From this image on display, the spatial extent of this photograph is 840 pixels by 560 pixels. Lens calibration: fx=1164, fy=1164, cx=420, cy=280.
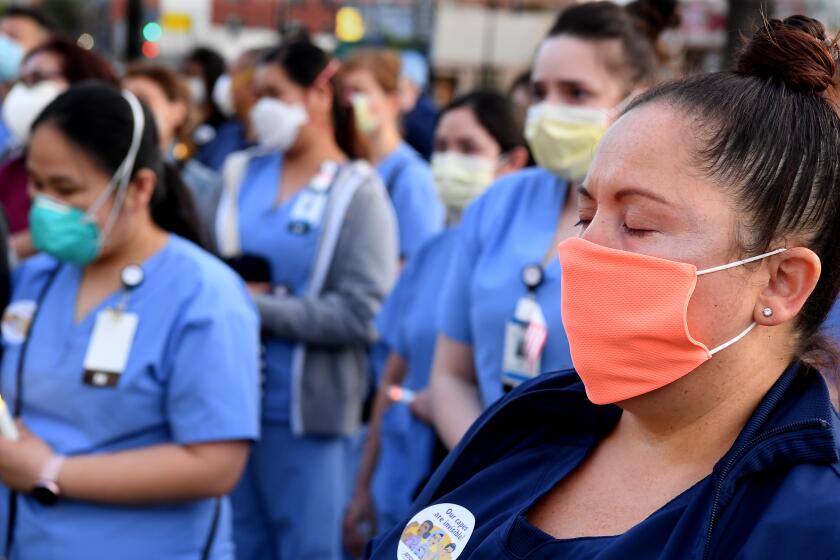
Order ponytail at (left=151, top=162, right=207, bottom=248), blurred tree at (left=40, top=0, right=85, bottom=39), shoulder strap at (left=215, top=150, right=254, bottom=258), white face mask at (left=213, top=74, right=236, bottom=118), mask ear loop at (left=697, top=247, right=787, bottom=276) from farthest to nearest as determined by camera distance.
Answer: blurred tree at (left=40, top=0, right=85, bottom=39), white face mask at (left=213, top=74, right=236, bottom=118), shoulder strap at (left=215, top=150, right=254, bottom=258), ponytail at (left=151, top=162, right=207, bottom=248), mask ear loop at (left=697, top=247, right=787, bottom=276)

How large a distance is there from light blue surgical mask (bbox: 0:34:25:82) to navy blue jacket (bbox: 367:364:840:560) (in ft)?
21.0

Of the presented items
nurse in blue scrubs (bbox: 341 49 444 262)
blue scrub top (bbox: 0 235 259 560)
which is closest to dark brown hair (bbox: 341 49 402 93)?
nurse in blue scrubs (bbox: 341 49 444 262)

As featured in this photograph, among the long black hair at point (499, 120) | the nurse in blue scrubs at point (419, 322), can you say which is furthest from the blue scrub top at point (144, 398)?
the long black hair at point (499, 120)

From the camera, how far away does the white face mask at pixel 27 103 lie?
592 centimetres

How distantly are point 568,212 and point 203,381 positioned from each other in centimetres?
116

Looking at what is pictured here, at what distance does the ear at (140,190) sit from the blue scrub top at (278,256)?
1.23m

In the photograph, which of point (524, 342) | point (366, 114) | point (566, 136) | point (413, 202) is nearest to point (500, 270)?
point (524, 342)

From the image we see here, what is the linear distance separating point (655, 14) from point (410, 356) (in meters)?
1.58

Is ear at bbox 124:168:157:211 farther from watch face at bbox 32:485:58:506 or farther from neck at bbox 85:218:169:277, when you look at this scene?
watch face at bbox 32:485:58:506

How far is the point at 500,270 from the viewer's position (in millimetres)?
3307

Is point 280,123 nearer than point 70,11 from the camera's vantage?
Yes

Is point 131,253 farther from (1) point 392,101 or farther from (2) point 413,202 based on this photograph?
(1) point 392,101

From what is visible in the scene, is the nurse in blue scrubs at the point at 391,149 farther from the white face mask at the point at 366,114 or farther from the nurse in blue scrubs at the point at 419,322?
the nurse in blue scrubs at the point at 419,322

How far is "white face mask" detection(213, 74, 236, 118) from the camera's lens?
9.53m
